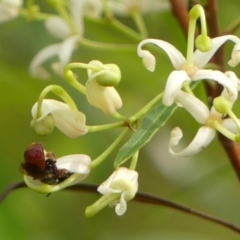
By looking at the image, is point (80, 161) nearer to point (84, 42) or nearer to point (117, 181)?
point (117, 181)

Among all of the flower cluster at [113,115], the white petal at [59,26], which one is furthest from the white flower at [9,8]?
the flower cluster at [113,115]

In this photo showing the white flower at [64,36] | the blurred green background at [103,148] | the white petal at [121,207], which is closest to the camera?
the white petal at [121,207]

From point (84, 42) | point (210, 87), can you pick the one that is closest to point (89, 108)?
point (84, 42)

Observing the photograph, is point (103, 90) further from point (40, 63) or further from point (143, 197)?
point (40, 63)

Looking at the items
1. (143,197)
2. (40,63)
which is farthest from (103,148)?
(143,197)

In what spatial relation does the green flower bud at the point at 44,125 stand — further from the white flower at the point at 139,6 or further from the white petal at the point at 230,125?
the white flower at the point at 139,6
